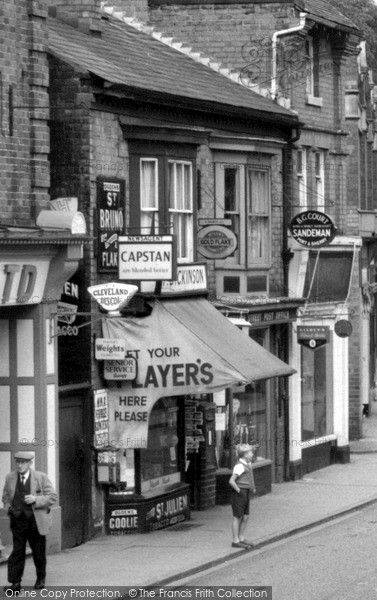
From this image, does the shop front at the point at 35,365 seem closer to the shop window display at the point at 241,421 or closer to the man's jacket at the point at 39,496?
the man's jacket at the point at 39,496

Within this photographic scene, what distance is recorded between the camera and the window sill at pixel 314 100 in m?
31.7

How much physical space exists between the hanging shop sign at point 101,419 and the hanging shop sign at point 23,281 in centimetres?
243

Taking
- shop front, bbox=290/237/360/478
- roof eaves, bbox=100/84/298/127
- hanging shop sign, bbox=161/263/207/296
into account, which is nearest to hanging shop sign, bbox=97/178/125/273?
hanging shop sign, bbox=161/263/207/296

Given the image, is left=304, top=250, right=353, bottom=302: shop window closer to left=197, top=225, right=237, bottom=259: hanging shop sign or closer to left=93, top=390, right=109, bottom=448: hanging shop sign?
left=197, top=225, right=237, bottom=259: hanging shop sign

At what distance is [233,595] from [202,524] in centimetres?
692

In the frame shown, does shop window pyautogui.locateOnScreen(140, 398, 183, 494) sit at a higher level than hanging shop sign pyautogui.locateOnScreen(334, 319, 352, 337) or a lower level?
lower

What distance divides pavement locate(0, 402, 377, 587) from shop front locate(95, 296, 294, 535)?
1.54ft

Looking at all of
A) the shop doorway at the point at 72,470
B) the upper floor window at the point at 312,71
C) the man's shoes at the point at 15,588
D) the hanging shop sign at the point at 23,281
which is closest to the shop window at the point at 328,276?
the upper floor window at the point at 312,71

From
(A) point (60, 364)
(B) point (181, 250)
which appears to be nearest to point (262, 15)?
(B) point (181, 250)

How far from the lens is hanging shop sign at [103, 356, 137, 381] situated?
73.6ft

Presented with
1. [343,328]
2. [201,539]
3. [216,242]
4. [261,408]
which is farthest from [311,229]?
[201,539]

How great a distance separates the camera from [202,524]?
24.1m

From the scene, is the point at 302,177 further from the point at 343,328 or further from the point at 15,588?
the point at 15,588

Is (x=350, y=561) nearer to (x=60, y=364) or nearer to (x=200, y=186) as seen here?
(x=60, y=364)
